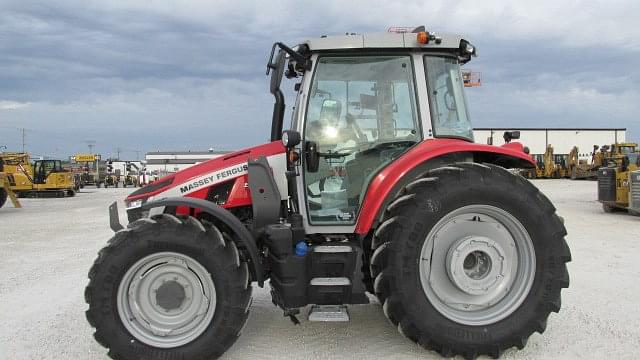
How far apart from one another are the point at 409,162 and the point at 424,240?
0.61 meters

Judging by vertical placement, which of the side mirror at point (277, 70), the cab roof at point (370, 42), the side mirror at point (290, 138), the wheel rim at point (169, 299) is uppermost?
the cab roof at point (370, 42)

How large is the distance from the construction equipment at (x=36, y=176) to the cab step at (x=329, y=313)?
28353 millimetres

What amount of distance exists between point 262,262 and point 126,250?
3.41 feet

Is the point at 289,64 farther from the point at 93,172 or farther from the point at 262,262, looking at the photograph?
the point at 93,172

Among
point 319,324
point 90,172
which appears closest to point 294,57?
point 319,324

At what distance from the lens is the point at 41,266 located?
8023mm

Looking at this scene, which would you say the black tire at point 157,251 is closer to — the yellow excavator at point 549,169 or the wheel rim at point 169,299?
the wheel rim at point 169,299

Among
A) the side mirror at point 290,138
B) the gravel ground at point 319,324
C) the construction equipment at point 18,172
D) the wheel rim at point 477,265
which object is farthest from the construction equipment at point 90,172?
the wheel rim at point 477,265

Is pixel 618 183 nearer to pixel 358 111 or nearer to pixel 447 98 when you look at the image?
pixel 447 98

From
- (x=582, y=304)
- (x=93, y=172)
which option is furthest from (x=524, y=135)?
(x=582, y=304)

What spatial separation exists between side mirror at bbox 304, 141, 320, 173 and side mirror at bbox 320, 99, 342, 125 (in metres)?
0.27

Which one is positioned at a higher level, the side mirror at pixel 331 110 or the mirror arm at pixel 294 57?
the mirror arm at pixel 294 57

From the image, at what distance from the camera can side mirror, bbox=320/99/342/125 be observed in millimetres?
4324

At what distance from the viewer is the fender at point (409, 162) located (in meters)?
4.01
